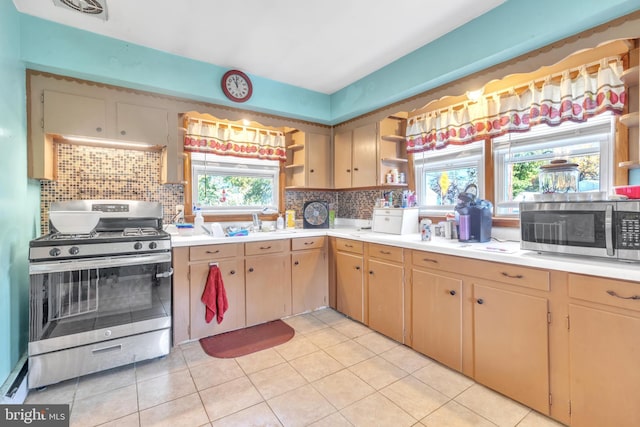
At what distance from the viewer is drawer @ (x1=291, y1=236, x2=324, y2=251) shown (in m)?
3.02

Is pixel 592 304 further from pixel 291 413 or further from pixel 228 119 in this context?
pixel 228 119

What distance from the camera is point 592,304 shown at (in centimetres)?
142

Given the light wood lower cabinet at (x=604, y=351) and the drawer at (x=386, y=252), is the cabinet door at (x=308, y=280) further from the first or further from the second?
the light wood lower cabinet at (x=604, y=351)

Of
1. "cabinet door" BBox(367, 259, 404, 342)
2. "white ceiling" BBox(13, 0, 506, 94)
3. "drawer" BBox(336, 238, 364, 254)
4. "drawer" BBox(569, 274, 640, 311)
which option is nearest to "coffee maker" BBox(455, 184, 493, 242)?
"cabinet door" BBox(367, 259, 404, 342)

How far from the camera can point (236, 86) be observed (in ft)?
9.57

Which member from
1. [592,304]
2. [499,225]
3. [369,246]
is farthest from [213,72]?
[592,304]

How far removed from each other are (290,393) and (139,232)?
168cm

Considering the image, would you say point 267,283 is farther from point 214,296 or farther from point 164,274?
point 164,274

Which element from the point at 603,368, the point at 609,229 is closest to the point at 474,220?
the point at 609,229

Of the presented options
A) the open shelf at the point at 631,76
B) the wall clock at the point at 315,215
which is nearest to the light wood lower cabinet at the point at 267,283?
the wall clock at the point at 315,215

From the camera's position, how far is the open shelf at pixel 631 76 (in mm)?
1646

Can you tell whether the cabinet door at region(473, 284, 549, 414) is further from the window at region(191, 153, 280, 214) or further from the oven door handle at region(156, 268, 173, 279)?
the window at region(191, 153, 280, 214)

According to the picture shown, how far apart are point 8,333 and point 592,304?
324 cm

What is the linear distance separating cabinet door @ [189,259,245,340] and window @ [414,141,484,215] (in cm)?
197
